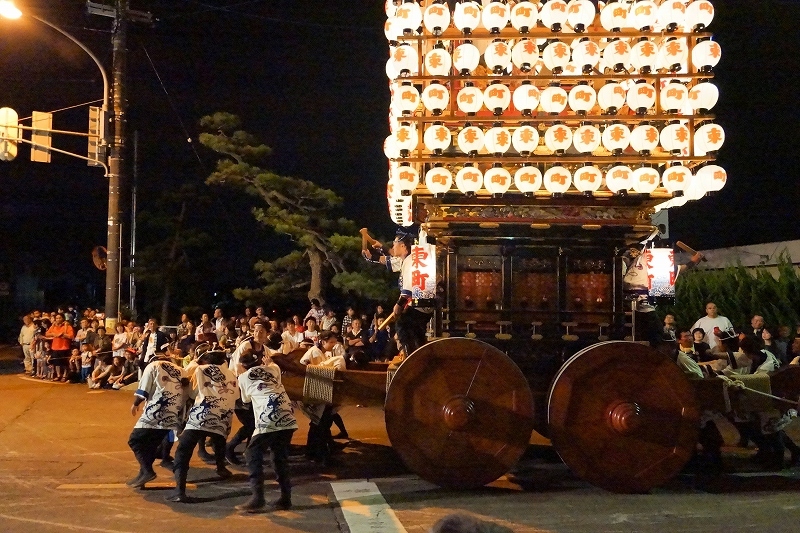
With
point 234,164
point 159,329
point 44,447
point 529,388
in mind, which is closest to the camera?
point 529,388

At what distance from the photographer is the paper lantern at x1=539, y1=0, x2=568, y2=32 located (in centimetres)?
762

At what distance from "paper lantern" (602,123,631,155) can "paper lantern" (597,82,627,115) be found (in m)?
0.18

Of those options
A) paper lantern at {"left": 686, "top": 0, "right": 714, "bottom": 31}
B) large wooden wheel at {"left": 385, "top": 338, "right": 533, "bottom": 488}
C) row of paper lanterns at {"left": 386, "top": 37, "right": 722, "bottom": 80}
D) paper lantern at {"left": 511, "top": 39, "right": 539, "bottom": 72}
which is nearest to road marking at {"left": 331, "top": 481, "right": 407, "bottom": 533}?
large wooden wheel at {"left": 385, "top": 338, "right": 533, "bottom": 488}

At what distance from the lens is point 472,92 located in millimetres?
7480

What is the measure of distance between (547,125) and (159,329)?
419 inches

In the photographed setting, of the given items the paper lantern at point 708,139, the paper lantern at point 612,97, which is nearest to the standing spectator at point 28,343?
the paper lantern at point 612,97

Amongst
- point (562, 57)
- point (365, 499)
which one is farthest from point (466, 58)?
point (365, 499)

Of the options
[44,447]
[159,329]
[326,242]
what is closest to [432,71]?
[44,447]

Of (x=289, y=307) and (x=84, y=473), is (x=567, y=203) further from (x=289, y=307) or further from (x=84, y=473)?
(x=289, y=307)

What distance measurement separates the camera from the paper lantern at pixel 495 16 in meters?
7.60

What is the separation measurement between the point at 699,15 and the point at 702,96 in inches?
34.8

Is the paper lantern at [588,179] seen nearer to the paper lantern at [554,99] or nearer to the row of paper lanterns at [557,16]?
the paper lantern at [554,99]

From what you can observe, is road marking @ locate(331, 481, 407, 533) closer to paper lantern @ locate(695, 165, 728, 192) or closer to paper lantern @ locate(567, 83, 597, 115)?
paper lantern @ locate(567, 83, 597, 115)

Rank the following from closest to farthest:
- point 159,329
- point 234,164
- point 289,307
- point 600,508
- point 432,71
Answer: point 600,508, point 432,71, point 159,329, point 234,164, point 289,307
